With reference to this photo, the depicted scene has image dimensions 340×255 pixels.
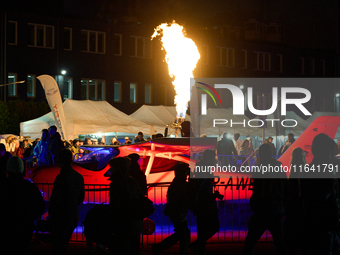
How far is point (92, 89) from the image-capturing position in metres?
38.5

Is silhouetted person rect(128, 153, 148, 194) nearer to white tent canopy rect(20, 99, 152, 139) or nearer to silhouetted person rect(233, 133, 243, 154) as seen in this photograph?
silhouetted person rect(233, 133, 243, 154)

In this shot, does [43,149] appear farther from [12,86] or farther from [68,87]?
[68,87]

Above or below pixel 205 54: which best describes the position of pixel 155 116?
below

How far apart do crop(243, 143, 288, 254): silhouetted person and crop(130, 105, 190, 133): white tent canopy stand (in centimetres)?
1939

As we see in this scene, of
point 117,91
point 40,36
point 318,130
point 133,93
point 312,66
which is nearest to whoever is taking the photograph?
point 318,130

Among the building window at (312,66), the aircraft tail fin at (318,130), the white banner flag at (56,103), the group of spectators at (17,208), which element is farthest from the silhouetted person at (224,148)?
the building window at (312,66)

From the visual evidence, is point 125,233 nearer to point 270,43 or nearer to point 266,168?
point 266,168

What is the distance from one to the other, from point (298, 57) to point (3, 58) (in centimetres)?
3016

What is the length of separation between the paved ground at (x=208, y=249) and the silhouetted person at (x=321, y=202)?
8.94ft

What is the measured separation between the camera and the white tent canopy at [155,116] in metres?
27.0

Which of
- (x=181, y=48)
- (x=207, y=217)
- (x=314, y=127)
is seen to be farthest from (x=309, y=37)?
(x=207, y=217)

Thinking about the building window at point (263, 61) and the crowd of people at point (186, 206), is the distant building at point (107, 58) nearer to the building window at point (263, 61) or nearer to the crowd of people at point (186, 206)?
the building window at point (263, 61)

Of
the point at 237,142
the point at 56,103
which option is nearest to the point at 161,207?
the point at 56,103

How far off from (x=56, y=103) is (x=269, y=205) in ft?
44.1
